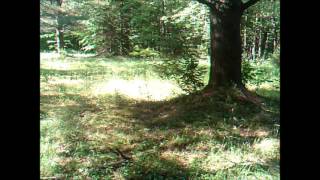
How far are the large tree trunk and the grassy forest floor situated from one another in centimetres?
36

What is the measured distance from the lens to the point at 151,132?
530 cm

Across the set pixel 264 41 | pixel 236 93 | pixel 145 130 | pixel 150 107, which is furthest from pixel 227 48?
pixel 264 41

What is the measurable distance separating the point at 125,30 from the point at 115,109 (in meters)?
4.05

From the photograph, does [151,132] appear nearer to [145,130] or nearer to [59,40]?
[145,130]

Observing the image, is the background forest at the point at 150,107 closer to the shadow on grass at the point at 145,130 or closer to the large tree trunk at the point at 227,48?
the shadow on grass at the point at 145,130

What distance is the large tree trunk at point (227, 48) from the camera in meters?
5.66

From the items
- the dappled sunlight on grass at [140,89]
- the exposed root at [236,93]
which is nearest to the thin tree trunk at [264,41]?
the dappled sunlight on grass at [140,89]

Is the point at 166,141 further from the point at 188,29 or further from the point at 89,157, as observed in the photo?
the point at 188,29

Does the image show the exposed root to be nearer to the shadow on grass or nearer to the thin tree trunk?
the shadow on grass

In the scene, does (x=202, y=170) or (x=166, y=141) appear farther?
(x=166, y=141)

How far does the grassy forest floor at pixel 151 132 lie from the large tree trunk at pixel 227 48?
0.36 m
